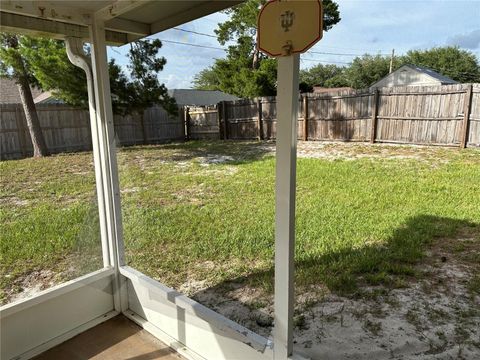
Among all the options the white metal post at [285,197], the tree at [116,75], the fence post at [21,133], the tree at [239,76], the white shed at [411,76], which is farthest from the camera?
the white shed at [411,76]

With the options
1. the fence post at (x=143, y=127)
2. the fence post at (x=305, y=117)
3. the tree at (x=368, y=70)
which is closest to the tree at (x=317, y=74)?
the fence post at (x=305, y=117)

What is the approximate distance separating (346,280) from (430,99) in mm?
5959

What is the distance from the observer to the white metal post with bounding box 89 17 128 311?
175 centimetres

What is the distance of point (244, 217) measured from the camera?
3404mm

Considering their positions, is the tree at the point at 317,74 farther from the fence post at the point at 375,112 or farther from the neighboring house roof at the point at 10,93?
the neighboring house roof at the point at 10,93

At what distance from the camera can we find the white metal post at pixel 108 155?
1755 millimetres

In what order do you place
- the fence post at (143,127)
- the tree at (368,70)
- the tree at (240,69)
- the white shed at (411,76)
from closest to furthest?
the tree at (240,69)
the fence post at (143,127)
the white shed at (411,76)
the tree at (368,70)

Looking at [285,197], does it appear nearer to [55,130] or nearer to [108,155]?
[108,155]

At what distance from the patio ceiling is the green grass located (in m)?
0.76

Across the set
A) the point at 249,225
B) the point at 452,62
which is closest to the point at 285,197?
the point at 249,225

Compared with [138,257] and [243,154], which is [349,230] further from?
[243,154]

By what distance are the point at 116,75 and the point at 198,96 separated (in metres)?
4.36

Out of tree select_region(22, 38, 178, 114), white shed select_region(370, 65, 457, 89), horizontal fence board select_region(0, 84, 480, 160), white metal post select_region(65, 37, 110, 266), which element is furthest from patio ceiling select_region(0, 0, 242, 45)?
white shed select_region(370, 65, 457, 89)

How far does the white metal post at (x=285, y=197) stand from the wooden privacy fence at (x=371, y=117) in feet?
16.7
